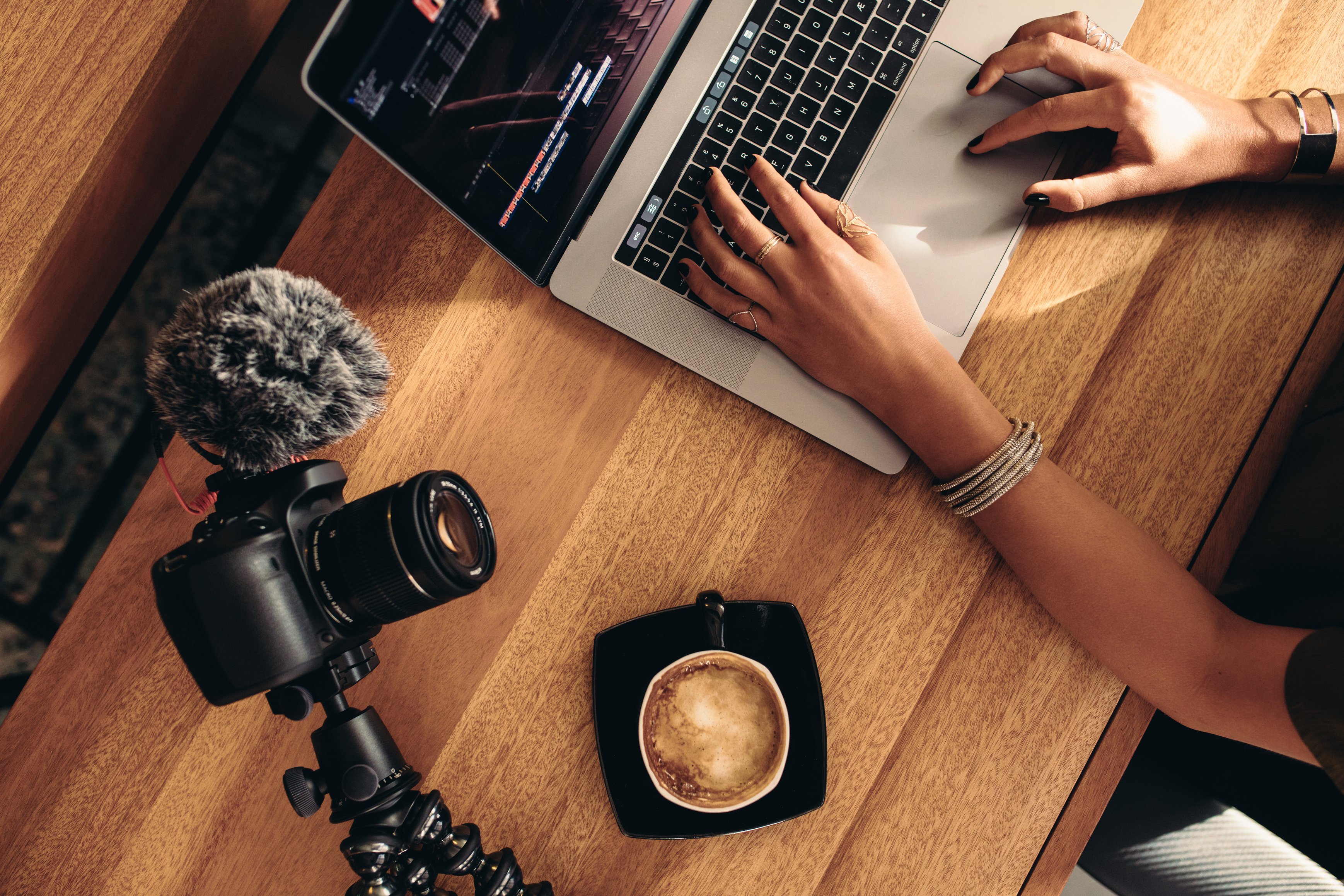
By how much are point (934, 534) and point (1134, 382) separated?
0.26 meters

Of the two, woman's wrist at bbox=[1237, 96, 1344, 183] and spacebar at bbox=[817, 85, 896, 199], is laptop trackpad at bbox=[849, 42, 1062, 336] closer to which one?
spacebar at bbox=[817, 85, 896, 199]

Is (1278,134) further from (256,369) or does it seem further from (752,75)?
(256,369)

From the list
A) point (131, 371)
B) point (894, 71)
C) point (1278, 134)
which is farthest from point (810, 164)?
point (131, 371)

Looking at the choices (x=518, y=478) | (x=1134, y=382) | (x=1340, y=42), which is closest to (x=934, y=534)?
(x=1134, y=382)

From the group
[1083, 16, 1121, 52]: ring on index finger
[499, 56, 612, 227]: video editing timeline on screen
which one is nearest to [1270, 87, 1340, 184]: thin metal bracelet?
[1083, 16, 1121, 52]: ring on index finger

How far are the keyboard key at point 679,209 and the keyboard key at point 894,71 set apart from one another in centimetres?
24

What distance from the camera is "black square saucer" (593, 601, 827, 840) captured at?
609 millimetres

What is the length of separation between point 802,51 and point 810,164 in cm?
12

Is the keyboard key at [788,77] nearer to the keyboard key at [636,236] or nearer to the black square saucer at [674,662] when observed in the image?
the keyboard key at [636,236]

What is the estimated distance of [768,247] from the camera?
2.10 feet

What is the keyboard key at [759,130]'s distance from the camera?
67 centimetres

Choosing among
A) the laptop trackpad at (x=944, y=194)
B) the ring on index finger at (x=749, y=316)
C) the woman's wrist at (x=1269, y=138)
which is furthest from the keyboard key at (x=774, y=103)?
the woman's wrist at (x=1269, y=138)

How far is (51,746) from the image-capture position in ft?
2.03

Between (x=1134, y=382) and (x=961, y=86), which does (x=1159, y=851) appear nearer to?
(x=1134, y=382)
